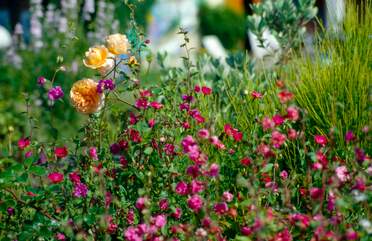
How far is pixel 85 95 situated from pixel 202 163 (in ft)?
2.59

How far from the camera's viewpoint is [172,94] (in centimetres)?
358

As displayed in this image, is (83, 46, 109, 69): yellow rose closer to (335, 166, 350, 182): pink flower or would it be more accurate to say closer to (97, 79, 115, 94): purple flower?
(97, 79, 115, 94): purple flower

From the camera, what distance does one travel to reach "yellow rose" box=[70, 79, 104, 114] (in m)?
3.12

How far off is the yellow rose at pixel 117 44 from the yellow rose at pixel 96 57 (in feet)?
0.10

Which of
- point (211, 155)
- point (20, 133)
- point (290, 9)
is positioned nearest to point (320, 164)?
A: point (211, 155)

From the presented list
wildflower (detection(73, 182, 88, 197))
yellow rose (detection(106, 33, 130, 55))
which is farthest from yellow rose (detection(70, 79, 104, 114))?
wildflower (detection(73, 182, 88, 197))

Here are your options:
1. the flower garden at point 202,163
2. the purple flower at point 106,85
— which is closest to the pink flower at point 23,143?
the flower garden at point 202,163

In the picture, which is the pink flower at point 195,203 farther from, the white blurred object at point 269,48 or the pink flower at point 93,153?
the white blurred object at point 269,48

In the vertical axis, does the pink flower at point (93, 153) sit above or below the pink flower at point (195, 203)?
above

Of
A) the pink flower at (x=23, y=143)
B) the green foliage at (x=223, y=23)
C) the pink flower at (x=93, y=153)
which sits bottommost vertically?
the green foliage at (x=223, y=23)

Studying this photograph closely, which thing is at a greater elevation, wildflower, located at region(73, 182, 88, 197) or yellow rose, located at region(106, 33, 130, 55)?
yellow rose, located at region(106, 33, 130, 55)

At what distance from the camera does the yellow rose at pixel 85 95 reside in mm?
3115

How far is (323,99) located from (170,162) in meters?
0.91

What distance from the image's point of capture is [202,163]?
256 centimetres
